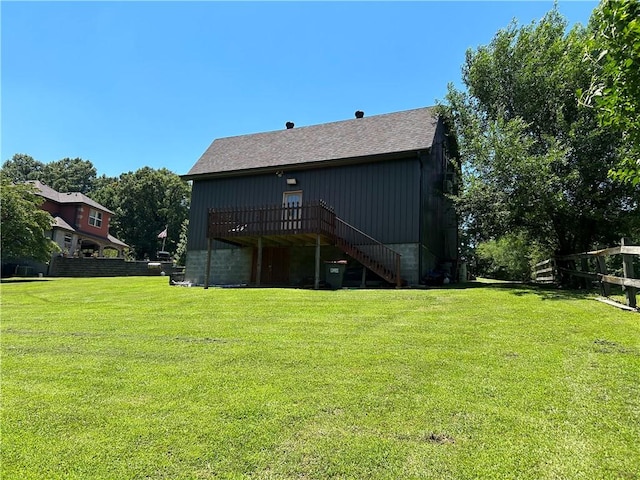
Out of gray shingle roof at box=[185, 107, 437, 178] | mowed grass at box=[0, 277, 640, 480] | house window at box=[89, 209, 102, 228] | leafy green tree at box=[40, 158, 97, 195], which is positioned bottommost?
mowed grass at box=[0, 277, 640, 480]

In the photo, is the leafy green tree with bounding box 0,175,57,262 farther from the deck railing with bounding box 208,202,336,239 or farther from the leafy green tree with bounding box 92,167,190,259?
the leafy green tree with bounding box 92,167,190,259

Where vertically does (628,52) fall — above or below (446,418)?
above

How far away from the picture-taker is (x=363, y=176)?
14703 millimetres

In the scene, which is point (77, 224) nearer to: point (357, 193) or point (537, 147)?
point (357, 193)

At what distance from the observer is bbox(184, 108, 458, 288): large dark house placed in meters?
13.6

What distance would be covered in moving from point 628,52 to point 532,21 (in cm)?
1286

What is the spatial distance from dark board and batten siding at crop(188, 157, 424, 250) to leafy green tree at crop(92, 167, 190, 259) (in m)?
31.9

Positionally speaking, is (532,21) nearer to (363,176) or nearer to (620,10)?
(363,176)

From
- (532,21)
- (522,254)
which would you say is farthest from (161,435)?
(522,254)

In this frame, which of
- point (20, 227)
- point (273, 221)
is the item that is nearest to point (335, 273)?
point (273, 221)

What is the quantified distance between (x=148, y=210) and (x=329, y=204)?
37801mm

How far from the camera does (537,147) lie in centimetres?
1288

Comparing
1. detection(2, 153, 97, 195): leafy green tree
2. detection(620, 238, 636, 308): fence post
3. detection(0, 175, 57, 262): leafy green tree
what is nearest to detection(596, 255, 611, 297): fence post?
detection(620, 238, 636, 308): fence post

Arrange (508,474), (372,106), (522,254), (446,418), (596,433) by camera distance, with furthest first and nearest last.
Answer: (522,254), (372,106), (446,418), (596,433), (508,474)
